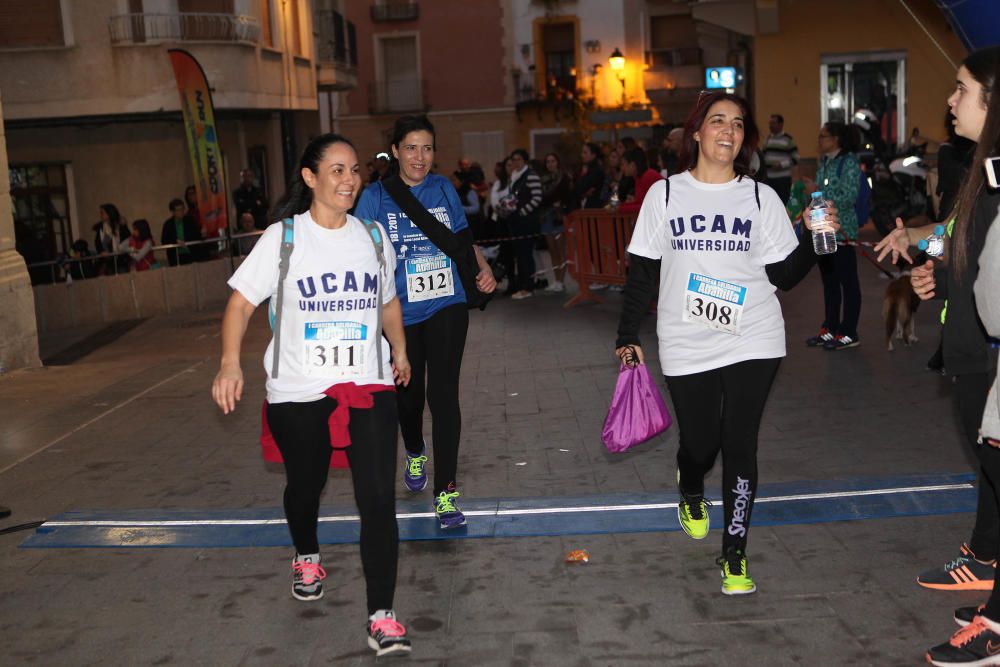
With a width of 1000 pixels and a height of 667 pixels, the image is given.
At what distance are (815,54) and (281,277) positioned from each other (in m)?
20.0

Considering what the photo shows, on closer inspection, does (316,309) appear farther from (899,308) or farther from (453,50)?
(453,50)


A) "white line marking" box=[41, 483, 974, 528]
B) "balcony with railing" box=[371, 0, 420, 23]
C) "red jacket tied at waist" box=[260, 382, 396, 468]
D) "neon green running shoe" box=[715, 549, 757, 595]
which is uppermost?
"balcony with railing" box=[371, 0, 420, 23]

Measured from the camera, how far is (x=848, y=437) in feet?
25.1

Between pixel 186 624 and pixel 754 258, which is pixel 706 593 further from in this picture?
pixel 186 624

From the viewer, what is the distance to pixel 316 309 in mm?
4680

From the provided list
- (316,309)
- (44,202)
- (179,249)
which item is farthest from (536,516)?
(44,202)

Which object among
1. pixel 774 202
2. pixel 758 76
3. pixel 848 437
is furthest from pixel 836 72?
pixel 774 202

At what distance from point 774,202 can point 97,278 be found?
13.0 meters

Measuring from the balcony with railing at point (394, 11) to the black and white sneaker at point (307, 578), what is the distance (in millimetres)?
41604

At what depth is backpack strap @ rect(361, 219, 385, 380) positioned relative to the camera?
479 cm

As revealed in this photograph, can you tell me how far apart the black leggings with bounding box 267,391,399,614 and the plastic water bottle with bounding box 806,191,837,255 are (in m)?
1.74

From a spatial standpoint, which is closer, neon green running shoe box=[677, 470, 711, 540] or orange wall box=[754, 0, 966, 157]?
neon green running shoe box=[677, 470, 711, 540]

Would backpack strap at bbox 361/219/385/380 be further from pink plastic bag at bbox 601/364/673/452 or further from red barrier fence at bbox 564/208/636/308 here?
red barrier fence at bbox 564/208/636/308

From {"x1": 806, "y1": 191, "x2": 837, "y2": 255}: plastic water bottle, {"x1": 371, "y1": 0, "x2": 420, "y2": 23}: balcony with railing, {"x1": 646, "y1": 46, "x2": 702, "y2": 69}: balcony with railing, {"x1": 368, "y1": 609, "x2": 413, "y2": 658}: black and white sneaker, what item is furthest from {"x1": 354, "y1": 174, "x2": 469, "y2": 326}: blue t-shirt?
{"x1": 371, "y1": 0, "x2": 420, "y2": 23}: balcony with railing
